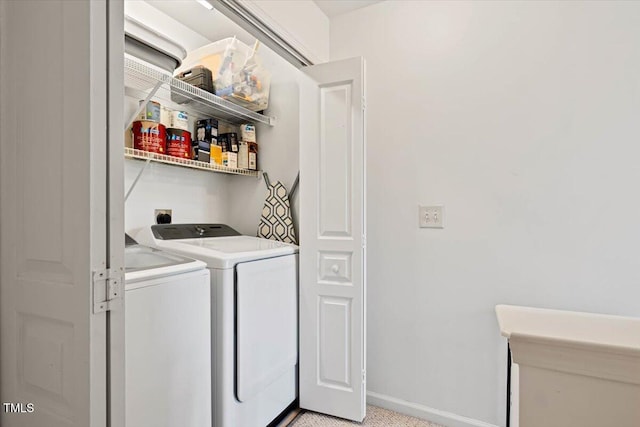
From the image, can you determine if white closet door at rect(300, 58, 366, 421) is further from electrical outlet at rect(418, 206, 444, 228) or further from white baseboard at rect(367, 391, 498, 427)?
electrical outlet at rect(418, 206, 444, 228)

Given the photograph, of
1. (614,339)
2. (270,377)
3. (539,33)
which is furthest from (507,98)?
(270,377)

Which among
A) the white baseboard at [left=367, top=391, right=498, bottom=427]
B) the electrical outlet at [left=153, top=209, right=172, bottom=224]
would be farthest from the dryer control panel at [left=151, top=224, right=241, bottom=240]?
the white baseboard at [left=367, top=391, right=498, bottom=427]

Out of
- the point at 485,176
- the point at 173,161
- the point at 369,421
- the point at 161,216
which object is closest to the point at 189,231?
the point at 161,216

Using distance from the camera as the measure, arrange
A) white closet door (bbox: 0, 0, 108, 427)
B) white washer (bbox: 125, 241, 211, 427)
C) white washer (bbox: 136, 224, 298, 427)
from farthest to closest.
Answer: white washer (bbox: 136, 224, 298, 427)
white washer (bbox: 125, 241, 211, 427)
white closet door (bbox: 0, 0, 108, 427)

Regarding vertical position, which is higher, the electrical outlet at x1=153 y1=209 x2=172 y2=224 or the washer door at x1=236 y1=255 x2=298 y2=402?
the electrical outlet at x1=153 y1=209 x2=172 y2=224

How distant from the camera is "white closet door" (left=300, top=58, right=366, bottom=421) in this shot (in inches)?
71.8

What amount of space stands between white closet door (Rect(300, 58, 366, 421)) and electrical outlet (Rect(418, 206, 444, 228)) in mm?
371

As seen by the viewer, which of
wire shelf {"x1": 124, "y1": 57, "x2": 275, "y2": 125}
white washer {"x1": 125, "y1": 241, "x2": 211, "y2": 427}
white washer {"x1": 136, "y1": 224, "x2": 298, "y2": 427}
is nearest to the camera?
white washer {"x1": 125, "y1": 241, "x2": 211, "y2": 427}

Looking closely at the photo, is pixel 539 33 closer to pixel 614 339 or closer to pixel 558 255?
pixel 558 255

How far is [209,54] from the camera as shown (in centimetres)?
211

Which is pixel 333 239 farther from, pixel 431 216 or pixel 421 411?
pixel 421 411

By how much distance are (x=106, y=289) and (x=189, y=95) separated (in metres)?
1.35

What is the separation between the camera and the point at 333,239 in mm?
1899

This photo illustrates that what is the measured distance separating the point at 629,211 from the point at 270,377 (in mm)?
1871
